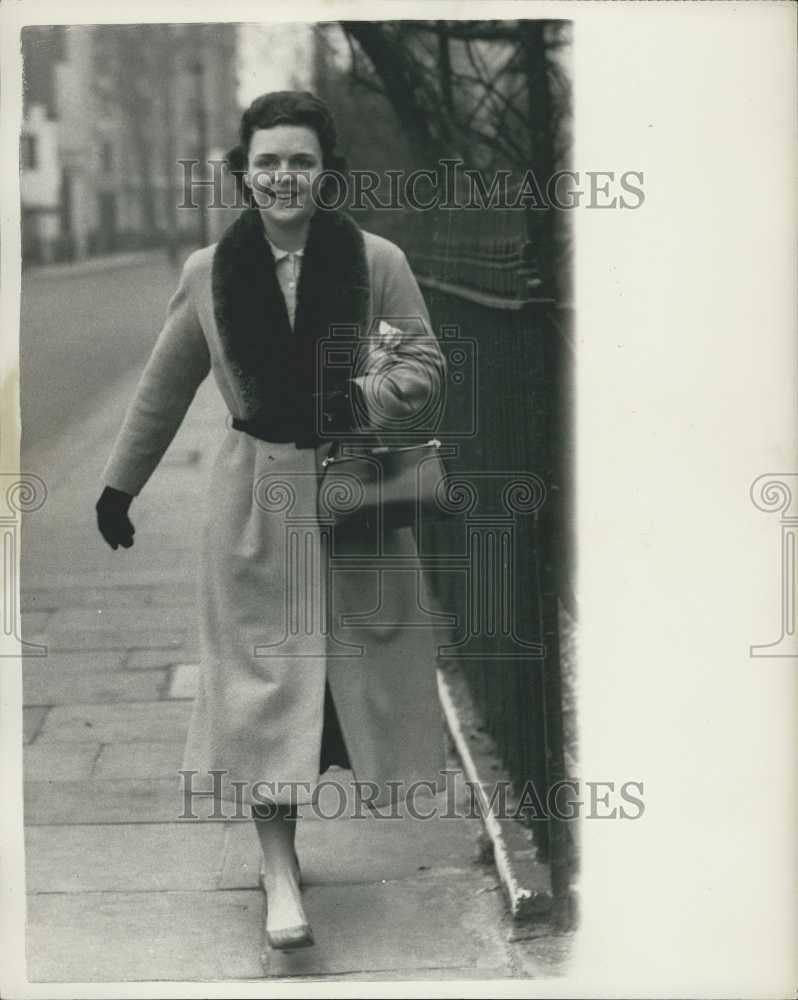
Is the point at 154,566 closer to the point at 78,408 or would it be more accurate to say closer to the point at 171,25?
the point at 78,408

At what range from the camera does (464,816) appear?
18.9 feet

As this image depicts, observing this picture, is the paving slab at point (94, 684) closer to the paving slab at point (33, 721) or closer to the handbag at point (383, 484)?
the paving slab at point (33, 721)

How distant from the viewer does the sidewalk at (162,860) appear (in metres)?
5.00

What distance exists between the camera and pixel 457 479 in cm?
509

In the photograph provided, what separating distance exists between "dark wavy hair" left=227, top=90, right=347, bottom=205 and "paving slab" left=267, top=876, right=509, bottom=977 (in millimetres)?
1853

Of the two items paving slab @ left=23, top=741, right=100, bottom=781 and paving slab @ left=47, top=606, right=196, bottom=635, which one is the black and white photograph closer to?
paving slab @ left=23, top=741, right=100, bottom=781

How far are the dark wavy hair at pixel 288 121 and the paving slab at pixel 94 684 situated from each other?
6.82 ft

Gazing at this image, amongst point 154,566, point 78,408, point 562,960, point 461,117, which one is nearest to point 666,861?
point 562,960

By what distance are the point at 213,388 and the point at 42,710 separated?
56.6 inches
